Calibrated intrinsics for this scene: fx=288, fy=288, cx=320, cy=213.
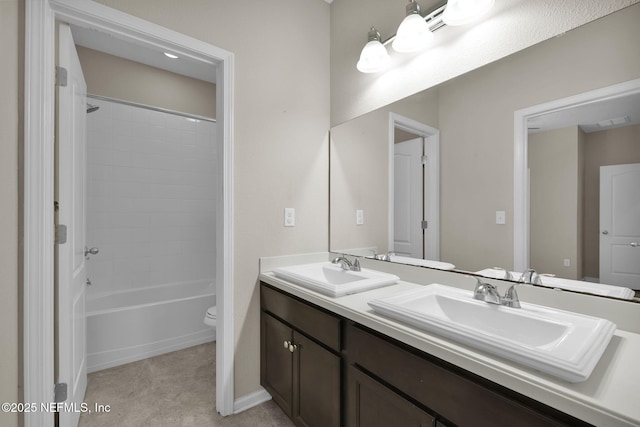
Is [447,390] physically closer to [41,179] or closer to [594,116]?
[594,116]

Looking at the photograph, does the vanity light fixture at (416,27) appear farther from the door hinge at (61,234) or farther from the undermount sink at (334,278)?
the door hinge at (61,234)

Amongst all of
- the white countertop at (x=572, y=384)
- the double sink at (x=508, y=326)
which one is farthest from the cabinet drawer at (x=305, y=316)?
the white countertop at (x=572, y=384)

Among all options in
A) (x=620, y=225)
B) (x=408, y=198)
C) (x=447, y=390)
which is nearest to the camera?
(x=447, y=390)

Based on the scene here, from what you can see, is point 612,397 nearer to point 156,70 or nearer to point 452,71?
point 452,71

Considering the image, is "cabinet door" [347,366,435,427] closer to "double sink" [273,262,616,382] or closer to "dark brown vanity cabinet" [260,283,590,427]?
"dark brown vanity cabinet" [260,283,590,427]

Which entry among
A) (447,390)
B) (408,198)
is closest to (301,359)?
(447,390)

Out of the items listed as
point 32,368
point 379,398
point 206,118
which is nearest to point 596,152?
point 379,398

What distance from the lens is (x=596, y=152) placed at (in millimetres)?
979

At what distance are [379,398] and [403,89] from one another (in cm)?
149

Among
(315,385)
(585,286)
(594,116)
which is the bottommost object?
(315,385)

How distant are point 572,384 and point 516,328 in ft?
1.14

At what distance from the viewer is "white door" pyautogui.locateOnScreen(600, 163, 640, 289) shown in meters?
0.90

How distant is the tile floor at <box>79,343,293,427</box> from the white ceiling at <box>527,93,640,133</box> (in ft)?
6.20

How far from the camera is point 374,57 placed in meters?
1.69
